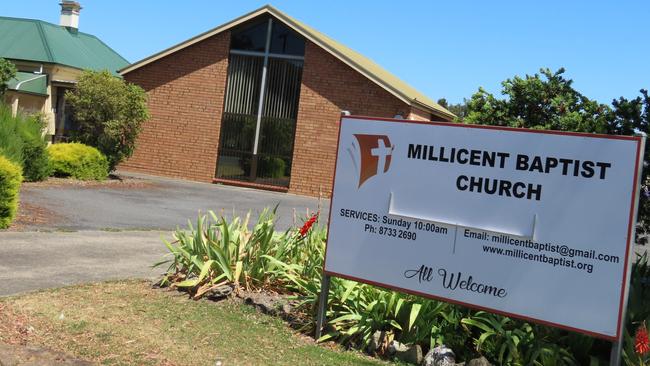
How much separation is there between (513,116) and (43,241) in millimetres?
6670

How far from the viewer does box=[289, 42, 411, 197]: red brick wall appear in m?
24.0

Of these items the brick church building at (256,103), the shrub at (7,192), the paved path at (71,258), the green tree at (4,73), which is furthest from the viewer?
the green tree at (4,73)

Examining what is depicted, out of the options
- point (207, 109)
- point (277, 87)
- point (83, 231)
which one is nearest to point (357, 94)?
point (277, 87)

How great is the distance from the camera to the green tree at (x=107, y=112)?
2139 cm

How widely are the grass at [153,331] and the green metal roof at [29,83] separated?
2406 centimetres

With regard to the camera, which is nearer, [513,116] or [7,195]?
[513,116]

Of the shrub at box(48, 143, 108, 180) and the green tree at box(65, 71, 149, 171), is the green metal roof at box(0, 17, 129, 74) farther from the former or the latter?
the shrub at box(48, 143, 108, 180)

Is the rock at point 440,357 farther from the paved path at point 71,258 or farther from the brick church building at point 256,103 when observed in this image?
the brick church building at point 256,103

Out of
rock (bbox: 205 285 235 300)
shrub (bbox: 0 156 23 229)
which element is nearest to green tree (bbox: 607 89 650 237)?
rock (bbox: 205 285 235 300)

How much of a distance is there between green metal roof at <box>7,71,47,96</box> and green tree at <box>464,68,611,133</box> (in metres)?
24.0

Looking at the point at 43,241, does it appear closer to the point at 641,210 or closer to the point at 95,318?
the point at 95,318

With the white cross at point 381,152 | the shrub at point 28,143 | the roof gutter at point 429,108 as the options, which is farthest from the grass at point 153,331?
the roof gutter at point 429,108

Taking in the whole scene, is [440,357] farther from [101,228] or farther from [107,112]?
[107,112]

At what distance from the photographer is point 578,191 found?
4.94 m
